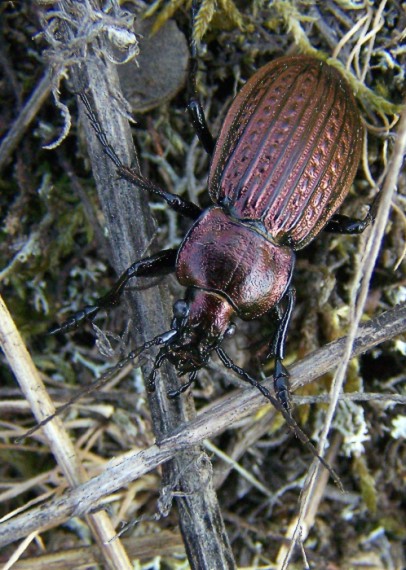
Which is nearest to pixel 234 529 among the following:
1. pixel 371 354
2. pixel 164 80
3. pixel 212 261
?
pixel 371 354

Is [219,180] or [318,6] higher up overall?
[318,6]

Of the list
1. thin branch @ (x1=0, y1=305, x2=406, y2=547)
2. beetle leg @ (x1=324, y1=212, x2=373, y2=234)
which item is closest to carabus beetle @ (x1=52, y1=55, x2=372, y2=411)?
beetle leg @ (x1=324, y1=212, x2=373, y2=234)

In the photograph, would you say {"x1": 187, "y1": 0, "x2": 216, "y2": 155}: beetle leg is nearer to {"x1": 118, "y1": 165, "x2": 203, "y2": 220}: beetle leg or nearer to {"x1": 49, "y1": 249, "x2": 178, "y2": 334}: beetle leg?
{"x1": 118, "y1": 165, "x2": 203, "y2": 220}: beetle leg

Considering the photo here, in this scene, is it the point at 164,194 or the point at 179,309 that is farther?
the point at 164,194

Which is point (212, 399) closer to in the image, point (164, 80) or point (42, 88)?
point (164, 80)

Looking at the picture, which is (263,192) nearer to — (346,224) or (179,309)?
(346,224)

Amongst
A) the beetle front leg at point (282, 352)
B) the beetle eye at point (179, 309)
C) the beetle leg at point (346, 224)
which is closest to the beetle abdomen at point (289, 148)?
the beetle leg at point (346, 224)

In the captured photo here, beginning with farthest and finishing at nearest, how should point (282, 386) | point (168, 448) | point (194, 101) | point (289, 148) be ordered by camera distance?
point (194, 101)
point (289, 148)
point (282, 386)
point (168, 448)

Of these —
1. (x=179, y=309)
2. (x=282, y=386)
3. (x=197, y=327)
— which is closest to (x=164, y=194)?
(x=179, y=309)
